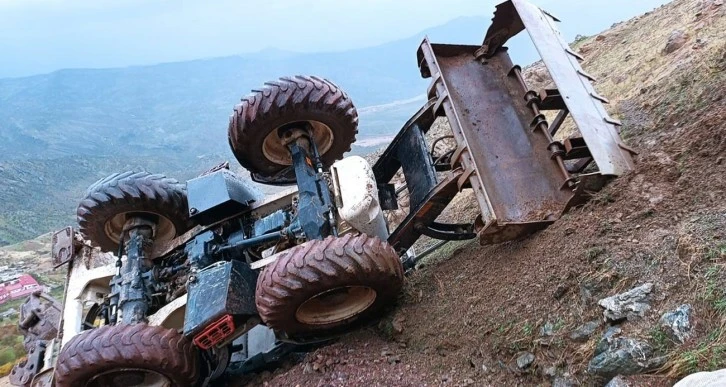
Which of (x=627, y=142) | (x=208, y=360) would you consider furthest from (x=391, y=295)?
(x=627, y=142)

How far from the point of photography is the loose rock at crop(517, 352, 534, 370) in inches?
107

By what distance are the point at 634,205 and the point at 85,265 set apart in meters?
4.60

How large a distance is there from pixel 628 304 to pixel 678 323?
10.8 inches

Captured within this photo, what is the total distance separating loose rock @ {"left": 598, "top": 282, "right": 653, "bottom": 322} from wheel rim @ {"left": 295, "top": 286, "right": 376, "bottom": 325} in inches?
63.2

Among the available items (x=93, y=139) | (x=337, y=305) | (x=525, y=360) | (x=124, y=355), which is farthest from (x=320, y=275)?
(x=93, y=139)

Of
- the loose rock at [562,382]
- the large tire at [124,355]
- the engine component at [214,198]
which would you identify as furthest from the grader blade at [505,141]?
the large tire at [124,355]

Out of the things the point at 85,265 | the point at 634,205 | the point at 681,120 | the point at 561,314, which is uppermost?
the point at 85,265

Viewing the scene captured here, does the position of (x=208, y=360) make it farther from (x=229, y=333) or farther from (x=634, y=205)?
(x=634, y=205)

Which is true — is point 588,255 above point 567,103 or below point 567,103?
below

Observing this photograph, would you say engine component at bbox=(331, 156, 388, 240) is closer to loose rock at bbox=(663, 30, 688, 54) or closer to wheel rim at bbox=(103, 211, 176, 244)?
wheel rim at bbox=(103, 211, 176, 244)

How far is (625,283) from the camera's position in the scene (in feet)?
8.72

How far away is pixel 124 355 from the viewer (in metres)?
3.50

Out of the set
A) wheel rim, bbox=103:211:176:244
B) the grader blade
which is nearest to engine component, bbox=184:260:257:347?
the grader blade

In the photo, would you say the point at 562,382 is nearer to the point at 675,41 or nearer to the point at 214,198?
the point at 214,198
